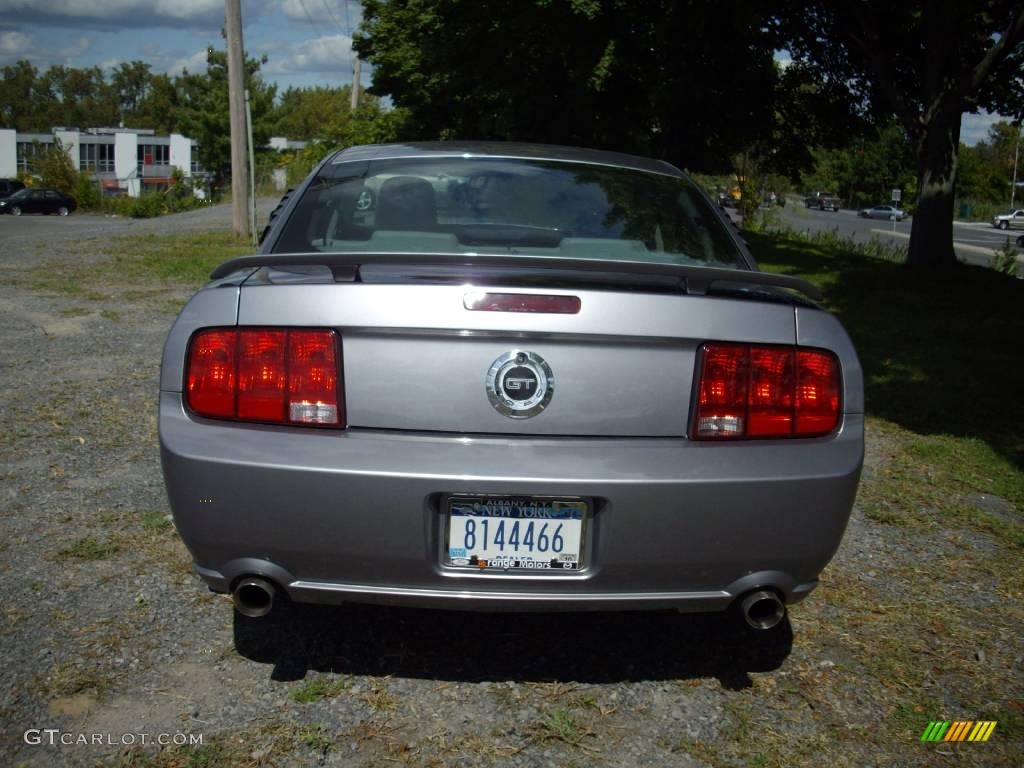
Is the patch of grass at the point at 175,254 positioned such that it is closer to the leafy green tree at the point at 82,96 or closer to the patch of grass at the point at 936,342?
the patch of grass at the point at 936,342

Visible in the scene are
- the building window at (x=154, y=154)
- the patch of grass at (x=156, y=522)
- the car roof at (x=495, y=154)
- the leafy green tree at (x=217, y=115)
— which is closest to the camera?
the car roof at (x=495, y=154)

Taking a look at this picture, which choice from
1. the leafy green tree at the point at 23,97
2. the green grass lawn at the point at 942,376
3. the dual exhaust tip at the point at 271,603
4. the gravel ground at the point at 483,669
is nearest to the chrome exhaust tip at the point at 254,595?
the dual exhaust tip at the point at 271,603

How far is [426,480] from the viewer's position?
8.12 feet

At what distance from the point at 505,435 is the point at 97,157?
10864 centimetres

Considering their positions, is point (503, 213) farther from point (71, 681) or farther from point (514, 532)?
point (71, 681)

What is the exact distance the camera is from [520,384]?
2.53 meters

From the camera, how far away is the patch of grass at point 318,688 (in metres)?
2.86

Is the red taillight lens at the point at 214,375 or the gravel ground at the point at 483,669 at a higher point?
the red taillight lens at the point at 214,375

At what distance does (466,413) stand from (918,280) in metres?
14.7

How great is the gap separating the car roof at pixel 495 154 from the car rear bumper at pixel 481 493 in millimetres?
1699

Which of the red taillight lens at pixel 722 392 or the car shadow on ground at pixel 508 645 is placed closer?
the red taillight lens at pixel 722 392

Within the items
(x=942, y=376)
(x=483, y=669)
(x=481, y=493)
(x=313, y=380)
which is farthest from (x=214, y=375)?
(x=942, y=376)

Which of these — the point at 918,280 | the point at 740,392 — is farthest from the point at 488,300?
the point at 918,280

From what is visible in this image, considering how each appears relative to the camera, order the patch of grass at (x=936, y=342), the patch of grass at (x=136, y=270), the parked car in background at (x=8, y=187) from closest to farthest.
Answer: the patch of grass at (x=936, y=342) → the patch of grass at (x=136, y=270) → the parked car in background at (x=8, y=187)
